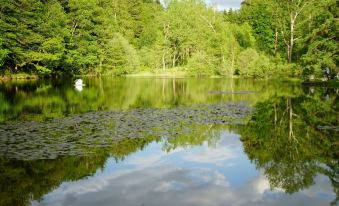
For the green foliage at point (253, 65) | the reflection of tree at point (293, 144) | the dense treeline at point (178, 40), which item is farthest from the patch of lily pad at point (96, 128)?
the green foliage at point (253, 65)

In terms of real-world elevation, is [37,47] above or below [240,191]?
above

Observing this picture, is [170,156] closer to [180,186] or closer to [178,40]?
[180,186]

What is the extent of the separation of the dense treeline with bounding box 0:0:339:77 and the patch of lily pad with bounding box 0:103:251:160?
22.4 meters

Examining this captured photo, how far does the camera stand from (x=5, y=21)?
53844mm

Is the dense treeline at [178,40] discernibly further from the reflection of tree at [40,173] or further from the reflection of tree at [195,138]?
the reflection of tree at [40,173]

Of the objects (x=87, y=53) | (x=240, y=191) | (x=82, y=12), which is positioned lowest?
(x=240, y=191)

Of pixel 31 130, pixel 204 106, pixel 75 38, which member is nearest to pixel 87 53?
pixel 75 38

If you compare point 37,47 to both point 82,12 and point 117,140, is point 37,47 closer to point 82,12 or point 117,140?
point 82,12

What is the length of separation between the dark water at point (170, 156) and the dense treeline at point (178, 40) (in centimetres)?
2358

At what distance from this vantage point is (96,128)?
1958 centimetres

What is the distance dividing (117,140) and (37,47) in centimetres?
4703

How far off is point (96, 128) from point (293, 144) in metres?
8.97

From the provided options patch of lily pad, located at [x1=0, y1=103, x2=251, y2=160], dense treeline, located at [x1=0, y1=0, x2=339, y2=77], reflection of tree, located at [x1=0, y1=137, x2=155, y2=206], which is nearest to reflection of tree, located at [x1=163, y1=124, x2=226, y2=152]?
patch of lily pad, located at [x1=0, y1=103, x2=251, y2=160]

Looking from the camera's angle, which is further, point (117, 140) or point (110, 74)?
point (110, 74)
